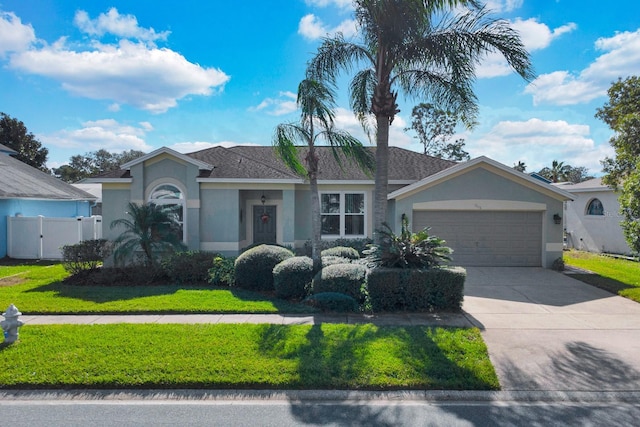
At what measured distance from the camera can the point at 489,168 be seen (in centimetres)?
1476

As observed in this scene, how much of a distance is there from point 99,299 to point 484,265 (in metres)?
12.7

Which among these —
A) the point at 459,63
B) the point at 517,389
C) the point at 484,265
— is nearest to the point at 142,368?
the point at 517,389

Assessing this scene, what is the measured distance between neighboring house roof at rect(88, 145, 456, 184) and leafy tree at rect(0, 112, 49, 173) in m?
26.9

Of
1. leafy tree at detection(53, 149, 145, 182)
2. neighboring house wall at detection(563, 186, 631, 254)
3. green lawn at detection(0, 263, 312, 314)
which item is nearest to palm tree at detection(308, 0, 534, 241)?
green lawn at detection(0, 263, 312, 314)

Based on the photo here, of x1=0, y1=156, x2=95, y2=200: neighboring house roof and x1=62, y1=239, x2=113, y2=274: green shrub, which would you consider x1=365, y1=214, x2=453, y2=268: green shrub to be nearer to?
x1=62, y1=239, x2=113, y2=274: green shrub

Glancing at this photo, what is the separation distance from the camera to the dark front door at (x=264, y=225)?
705 inches

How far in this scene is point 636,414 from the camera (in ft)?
15.7

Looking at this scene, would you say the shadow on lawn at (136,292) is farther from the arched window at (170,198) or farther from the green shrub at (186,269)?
the arched window at (170,198)

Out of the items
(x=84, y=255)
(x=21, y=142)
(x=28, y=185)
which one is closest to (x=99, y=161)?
(x=21, y=142)

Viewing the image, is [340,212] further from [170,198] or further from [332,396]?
[332,396]

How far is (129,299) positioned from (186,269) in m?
2.08

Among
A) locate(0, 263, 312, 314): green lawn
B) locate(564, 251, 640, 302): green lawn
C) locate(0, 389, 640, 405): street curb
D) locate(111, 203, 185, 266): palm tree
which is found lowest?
locate(0, 389, 640, 405): street curb

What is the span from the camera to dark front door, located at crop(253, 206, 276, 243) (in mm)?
17906

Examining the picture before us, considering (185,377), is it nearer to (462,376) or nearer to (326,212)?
(462,376)
